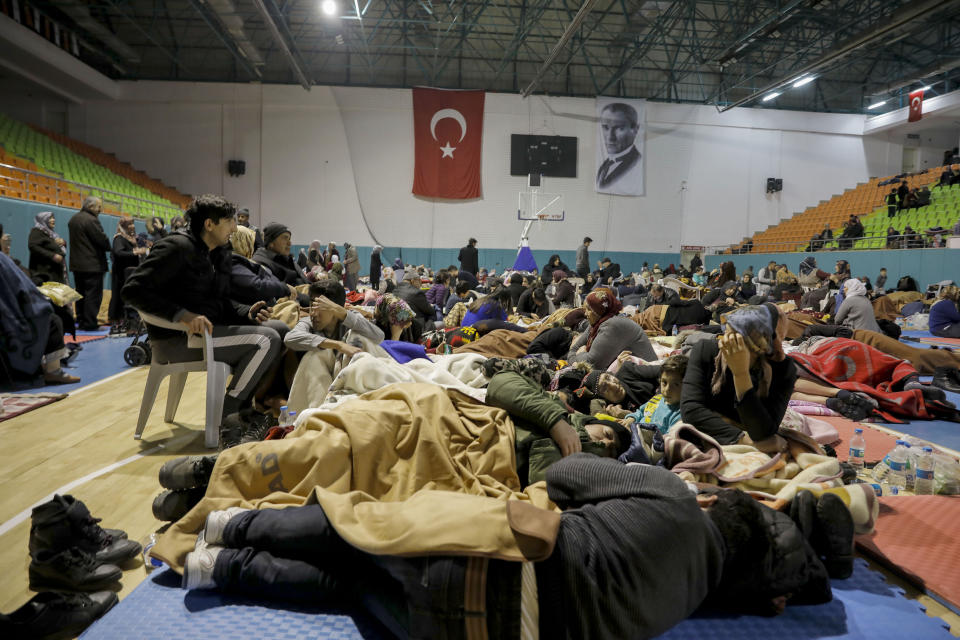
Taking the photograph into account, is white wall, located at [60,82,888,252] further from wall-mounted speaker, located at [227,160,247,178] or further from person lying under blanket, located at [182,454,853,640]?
person lying under blanket, located at [182,454,853,640]

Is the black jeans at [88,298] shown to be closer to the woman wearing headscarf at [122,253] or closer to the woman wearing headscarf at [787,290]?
the woman wearing headscarf at [122,253]

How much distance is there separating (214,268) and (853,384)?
423 cm

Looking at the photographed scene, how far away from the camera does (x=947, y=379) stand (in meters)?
4.45

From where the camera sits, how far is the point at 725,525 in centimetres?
148

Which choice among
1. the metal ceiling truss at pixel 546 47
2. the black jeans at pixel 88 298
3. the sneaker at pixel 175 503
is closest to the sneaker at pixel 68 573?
the sneaker at pixel 175 503

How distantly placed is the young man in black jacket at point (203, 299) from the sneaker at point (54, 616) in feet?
4.79

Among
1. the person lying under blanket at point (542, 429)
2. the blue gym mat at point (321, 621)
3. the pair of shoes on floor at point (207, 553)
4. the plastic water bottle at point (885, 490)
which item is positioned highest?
the person lying under blanket at point (542, 429)

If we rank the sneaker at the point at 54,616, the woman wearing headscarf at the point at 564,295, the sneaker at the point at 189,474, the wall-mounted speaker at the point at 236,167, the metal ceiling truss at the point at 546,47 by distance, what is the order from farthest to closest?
the wall-mounted speaker at the point at 236,167 → the metal ceiling truss at the point at 546,47 → the woman wearing headscarf at the point at 564,295 → the sneaker at the point at 189,474 → the sneaker at the point at 54,616

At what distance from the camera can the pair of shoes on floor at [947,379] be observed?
4391 mm

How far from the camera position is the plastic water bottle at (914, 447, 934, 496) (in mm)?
2395

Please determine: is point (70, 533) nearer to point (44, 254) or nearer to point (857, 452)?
point (857, 452)

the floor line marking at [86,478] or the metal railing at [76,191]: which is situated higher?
the metal railing at [76,191]

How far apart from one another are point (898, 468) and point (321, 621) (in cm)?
256

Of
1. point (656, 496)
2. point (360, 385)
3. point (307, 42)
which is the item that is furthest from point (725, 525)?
point (307, 42)
